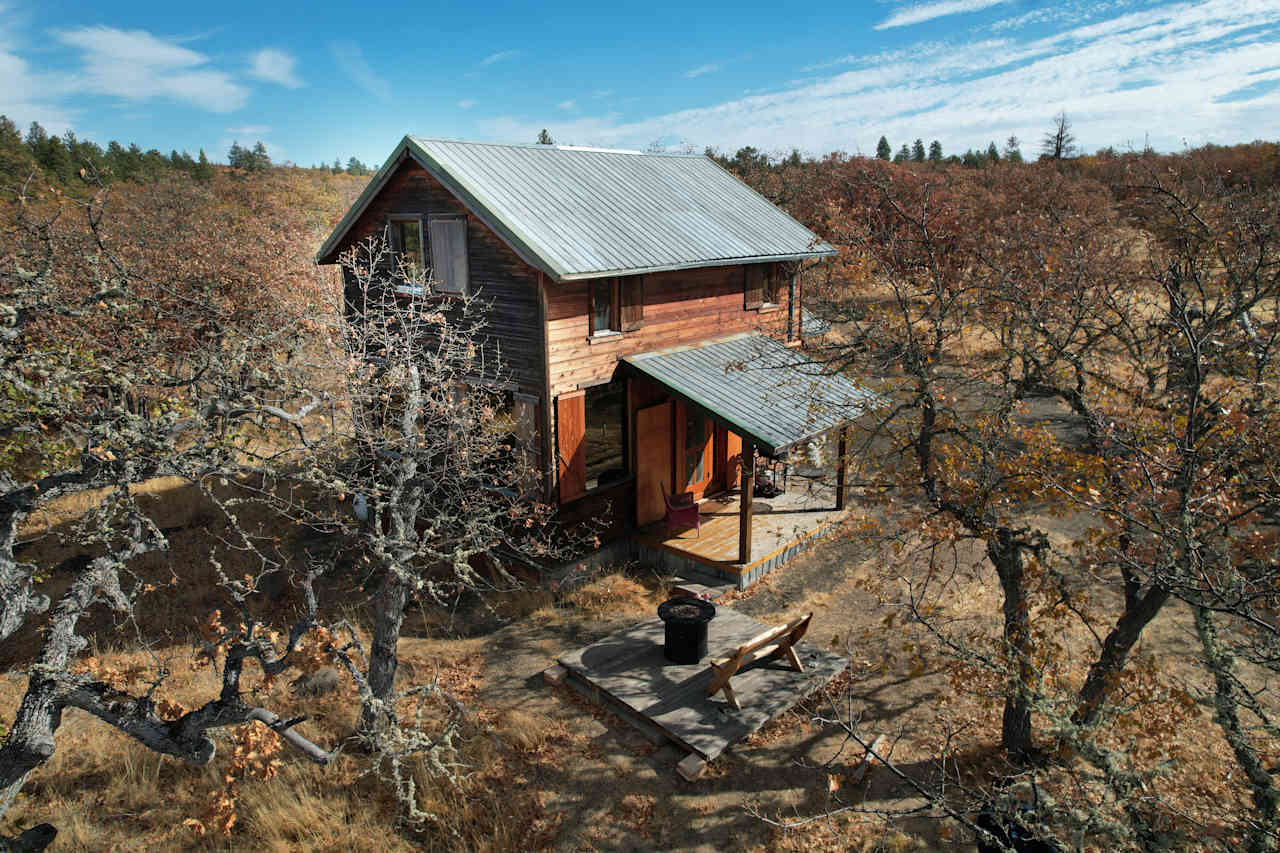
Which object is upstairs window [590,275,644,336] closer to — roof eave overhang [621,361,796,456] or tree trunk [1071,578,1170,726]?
roof eave overhang [621,361,796,456]

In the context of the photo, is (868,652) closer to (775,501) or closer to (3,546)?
(775,501)

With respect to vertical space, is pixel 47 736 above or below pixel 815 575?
above

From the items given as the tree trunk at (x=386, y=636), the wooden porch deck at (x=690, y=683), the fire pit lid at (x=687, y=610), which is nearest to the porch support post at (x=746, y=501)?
the wooden porch deck at (x=690, y=683)

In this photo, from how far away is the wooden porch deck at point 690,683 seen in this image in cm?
932

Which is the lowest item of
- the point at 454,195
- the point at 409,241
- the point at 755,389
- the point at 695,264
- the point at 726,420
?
the point at 726,420

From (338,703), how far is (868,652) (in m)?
8.06

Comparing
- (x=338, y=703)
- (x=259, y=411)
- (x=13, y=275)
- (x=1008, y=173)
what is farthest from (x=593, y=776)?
(x=1008, y=173)

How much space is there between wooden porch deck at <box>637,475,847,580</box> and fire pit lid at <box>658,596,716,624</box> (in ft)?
8.98

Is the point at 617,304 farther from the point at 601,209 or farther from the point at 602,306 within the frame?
the point at 601,209

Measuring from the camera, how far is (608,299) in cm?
1356

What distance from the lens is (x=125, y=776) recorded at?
8750mm

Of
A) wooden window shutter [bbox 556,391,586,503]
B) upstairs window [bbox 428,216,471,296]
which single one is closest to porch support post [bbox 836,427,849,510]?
wooden window shutter [bbox 556,391,586,503]

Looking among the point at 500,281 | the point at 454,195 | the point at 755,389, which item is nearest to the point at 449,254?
the point at 454,195

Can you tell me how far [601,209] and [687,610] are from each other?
8152 millimetres
